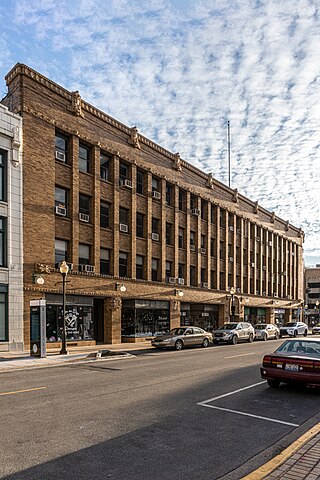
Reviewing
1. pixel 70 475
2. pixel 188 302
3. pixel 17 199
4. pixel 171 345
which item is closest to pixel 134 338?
pixel 171 345

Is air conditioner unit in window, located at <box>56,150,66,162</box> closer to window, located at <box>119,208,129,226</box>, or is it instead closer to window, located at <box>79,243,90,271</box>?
window, located at <box>79,243,90,271</box>

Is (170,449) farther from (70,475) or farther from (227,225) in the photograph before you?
(227,225)

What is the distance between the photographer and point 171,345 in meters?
25.2

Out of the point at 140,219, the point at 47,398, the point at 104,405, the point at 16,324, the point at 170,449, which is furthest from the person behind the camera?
the point at 140,219

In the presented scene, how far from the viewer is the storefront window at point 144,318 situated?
101ft

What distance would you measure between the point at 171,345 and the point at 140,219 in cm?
1083

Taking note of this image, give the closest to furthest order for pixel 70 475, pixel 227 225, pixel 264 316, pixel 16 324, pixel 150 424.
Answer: pixel 70 475, pixel 150 424, pixel 16 324, pixel 227 225, pixel 264 316

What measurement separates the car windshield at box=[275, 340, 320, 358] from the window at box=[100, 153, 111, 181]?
20.0m

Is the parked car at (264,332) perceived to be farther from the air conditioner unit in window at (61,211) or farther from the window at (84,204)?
the air conditioner unit in window at (61,211)

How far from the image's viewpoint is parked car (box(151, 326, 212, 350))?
25328 millimetres

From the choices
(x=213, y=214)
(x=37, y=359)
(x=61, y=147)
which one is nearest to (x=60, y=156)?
(x=61, y=147)

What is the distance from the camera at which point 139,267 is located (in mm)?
32375

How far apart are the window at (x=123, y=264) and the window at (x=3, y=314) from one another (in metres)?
9.72

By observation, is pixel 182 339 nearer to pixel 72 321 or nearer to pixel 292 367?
pixel 72 321
